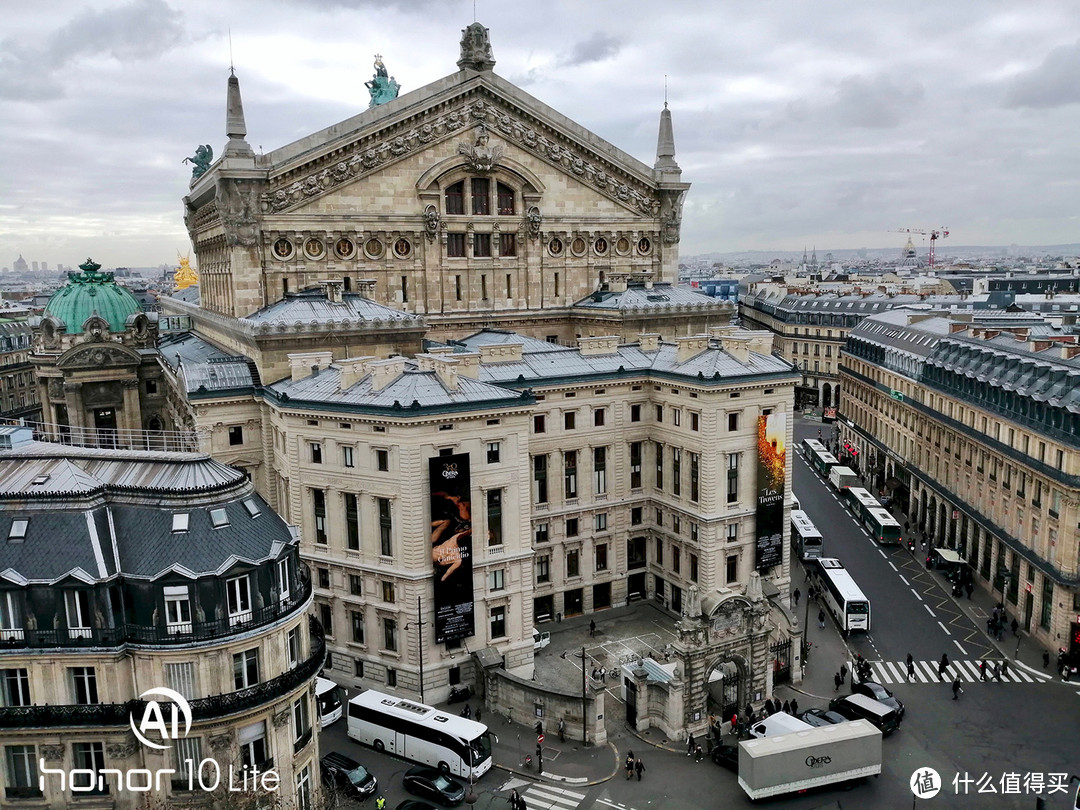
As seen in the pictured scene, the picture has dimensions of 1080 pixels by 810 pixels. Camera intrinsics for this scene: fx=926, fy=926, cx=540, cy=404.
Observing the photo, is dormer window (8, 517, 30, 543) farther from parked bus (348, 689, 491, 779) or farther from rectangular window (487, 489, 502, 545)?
rectangular window (487, 489, 502, 545)

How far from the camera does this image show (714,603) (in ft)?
187

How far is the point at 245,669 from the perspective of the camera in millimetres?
41250

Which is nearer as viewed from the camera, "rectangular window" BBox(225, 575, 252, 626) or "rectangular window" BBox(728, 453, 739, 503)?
"rectangular window" BBox(225, 575, 252, 626)

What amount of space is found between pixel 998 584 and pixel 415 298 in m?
56.6

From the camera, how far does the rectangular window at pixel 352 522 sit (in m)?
61.4

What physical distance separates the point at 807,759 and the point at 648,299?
50244mm

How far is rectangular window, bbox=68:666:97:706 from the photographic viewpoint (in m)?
40.2

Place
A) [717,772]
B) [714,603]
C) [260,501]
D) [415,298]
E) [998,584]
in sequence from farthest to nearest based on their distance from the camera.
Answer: [415,298], [998,584], [714,603], [717,772], [260,501]

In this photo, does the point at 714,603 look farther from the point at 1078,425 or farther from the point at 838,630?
the point at 1078,425

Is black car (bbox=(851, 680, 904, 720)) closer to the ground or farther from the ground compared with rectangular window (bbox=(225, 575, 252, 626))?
closer to the ground

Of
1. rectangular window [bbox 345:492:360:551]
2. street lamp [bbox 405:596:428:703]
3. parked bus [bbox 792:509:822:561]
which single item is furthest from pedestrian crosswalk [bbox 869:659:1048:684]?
rectangular window [bbox 345:492:360:551]

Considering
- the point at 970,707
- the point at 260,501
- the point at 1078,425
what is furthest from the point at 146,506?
the point at 1078,425

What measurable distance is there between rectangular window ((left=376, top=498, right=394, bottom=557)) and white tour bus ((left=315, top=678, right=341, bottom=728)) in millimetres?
8963

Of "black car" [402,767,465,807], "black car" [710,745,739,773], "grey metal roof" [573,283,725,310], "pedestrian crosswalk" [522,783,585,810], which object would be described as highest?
"grey metal roof" [573,283,725,310]
